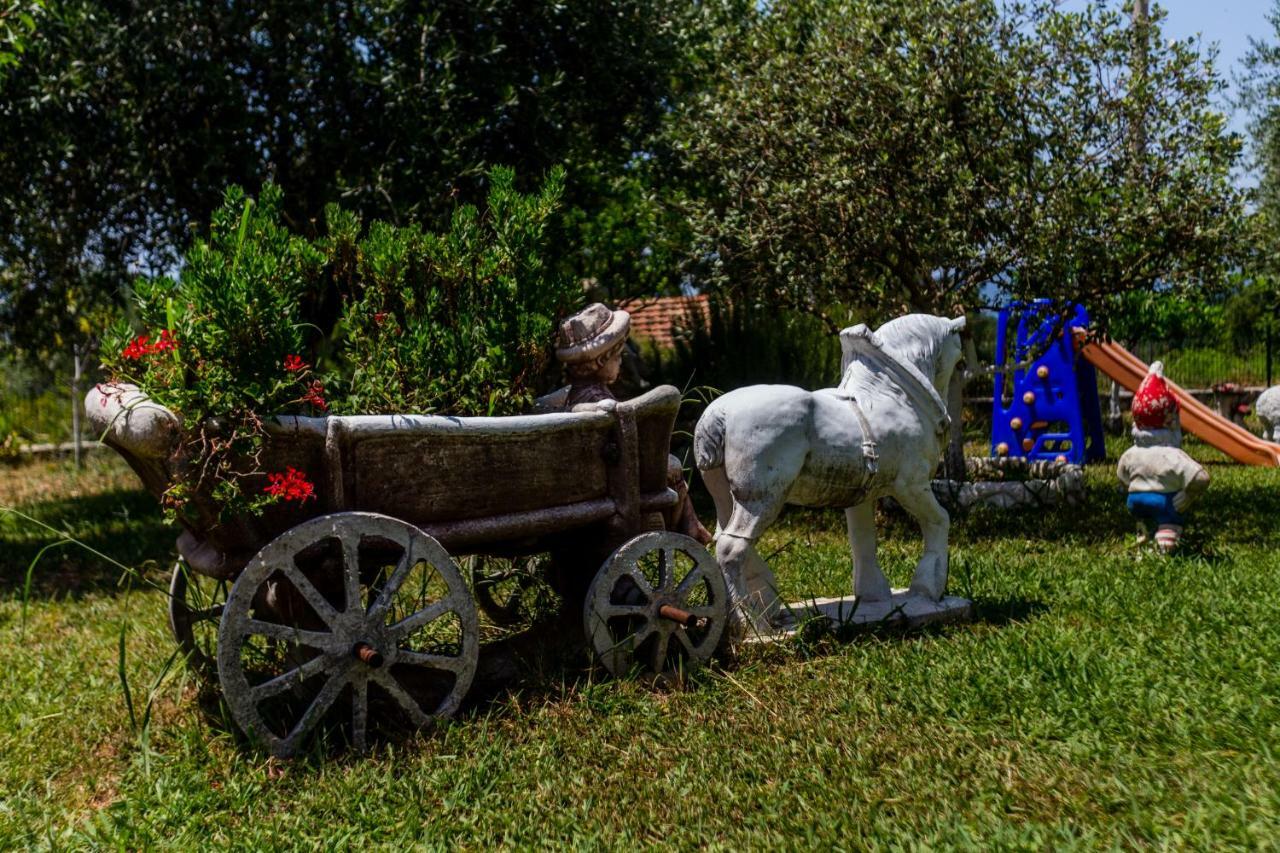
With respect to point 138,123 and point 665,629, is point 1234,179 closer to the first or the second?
point 665,629

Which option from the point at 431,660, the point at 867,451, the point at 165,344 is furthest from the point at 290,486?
the point at 867,451

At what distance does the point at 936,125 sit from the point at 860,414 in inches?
141

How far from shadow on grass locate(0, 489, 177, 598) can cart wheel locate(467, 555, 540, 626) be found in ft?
7.42

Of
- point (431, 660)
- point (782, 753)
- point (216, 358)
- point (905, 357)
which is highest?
point (216, 358)

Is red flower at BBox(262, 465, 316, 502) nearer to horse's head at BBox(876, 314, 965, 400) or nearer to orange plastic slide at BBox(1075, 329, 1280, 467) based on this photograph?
horse's head at BBox(876, 314, 965, 400)

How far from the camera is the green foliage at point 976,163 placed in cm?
747

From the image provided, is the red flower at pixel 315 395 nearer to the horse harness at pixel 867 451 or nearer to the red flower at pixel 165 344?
the red flower at pixel 165 344

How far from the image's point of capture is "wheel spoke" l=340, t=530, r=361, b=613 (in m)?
3.69

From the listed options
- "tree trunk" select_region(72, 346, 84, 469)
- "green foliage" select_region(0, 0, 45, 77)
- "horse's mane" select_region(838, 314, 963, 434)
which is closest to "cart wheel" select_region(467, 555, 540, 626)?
"horse's mane" select_region(838, 314, 963, 434)

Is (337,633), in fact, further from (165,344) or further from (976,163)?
(976,163)

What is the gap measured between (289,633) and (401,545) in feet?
1.53

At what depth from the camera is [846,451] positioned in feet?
15.6

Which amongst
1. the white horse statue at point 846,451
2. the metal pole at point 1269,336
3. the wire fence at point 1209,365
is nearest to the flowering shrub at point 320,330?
the white horse statue at point 846,451

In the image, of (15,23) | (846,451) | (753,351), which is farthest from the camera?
(753,351)
